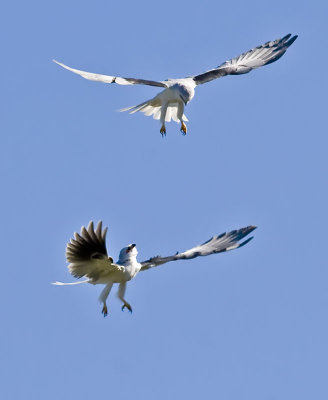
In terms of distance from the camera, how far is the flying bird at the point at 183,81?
25375 millimetres

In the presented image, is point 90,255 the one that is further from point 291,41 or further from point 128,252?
point 291,41

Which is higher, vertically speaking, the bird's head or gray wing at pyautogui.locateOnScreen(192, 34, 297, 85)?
gray wing at pyautogui.locateOnScreen(192, 34, 297, 85)

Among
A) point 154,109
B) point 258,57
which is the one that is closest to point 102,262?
point 154,109

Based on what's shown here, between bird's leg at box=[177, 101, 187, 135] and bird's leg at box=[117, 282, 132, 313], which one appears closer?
bird's leg at box=[117, 282, 132, 313]

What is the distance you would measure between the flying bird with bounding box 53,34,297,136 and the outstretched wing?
3239mm

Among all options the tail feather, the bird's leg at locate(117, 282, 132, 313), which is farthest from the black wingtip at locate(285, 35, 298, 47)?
the bird's leg at locate(117, 282, 132, 313)

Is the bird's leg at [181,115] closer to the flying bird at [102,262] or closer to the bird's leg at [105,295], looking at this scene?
the flying bird at [102,262]

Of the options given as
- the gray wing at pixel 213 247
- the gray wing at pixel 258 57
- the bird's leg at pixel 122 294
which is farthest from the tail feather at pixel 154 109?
the bird's leg at pixel 122 294

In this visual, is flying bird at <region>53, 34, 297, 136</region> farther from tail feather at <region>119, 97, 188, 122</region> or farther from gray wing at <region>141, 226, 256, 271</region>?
gray wing at <region>141, 226, 256, 271</region>

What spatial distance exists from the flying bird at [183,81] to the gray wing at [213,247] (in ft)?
7.30

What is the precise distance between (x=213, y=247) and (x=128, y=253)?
221cm

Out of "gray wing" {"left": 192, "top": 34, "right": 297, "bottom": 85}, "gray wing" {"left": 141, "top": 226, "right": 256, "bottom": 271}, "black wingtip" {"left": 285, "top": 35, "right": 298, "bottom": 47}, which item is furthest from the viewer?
"black wingtip" {"left": 285, "top": 35, "right": 298, "bottom": 47}

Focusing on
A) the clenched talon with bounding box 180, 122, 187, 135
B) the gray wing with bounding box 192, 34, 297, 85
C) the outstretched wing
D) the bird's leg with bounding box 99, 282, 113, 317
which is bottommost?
the bird's leg with bounding box 99, 282, 113, 317

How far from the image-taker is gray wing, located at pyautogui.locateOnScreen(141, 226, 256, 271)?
23.3 m
